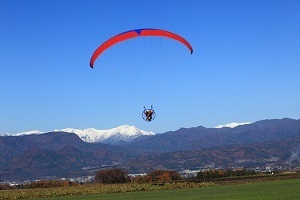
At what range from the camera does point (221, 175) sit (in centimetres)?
12656

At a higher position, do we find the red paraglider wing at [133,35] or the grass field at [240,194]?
the red paraglider wing at [133,35]

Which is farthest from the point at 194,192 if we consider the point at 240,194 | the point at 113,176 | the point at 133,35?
the point at 113,176

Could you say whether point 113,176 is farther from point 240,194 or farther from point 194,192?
point 240,194

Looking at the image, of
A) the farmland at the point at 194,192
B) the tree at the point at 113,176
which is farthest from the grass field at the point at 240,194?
the tree at the point at 113,176

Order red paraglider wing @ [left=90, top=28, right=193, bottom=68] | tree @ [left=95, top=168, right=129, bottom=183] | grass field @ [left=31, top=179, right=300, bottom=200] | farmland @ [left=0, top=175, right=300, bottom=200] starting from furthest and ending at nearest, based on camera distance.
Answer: tree @ [left=95, top=168, right=129, bottom=183] < red paraglider wing @ [left=90, top=28, right=193, bottom=68] < farmland @ [left=0, top=175, right=300, bottom=200] < grass field @ [left=31, top=179, right=300, bottom=200]

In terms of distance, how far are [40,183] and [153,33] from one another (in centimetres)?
9249

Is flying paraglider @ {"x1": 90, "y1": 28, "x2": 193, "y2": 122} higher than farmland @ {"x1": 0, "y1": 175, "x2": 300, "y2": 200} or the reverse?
higher

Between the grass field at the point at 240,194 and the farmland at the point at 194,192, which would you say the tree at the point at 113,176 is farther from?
the grass field at the point at 240,194

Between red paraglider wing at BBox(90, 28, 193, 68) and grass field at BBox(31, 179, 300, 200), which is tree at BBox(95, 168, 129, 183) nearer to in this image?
grass field at BBox(31, 179, 300, 200)

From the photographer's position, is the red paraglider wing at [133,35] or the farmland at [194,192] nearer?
the farmland at [194,192]

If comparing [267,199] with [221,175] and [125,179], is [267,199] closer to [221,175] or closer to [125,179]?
[221,175]

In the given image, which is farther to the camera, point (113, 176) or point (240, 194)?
point (113, 176)

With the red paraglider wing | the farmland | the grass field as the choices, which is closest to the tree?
the farmland

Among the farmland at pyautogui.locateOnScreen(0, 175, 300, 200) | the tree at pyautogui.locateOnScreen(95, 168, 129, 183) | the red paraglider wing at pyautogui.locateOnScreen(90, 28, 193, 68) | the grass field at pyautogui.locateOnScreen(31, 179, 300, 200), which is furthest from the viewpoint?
the tree at pyautogui.locateOnScreen(95, 168, 129, 183)
